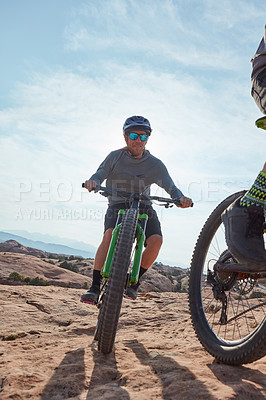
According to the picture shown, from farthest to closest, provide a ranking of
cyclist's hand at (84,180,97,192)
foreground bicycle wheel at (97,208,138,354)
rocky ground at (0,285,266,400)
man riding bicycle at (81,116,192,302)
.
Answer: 1. man riding bicycle at (81,116,192,302)
2. cyclist's hand at (84,180,97,192)
3. foreground bicycle wheel at (97,208,138,354)
4. rocky ground at (0,285,266,400)

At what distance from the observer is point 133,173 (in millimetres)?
4926

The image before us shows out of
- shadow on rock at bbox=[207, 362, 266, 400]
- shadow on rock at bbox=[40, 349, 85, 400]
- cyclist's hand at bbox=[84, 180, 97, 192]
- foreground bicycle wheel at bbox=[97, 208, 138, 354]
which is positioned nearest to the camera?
shadow on rock at bbox=[207, 362, 266, 400]

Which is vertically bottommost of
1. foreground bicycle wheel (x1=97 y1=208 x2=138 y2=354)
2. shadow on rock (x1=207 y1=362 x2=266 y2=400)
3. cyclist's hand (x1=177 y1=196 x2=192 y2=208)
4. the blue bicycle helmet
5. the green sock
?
shadow on rock (x1=207 y1=362 x2=266 y2=400)

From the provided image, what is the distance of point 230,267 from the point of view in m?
2.77

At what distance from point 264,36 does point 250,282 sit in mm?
2089

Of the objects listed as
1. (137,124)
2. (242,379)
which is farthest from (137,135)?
(242,379)

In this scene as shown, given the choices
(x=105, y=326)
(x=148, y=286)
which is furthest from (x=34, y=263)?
(x=105, y=326)

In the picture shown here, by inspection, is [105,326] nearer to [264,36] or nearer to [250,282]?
[250,282]

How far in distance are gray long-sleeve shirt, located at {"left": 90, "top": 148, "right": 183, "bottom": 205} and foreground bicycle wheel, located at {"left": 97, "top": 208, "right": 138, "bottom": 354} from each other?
1.60 m

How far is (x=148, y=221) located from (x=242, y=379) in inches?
101

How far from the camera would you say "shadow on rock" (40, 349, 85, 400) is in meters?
2.20

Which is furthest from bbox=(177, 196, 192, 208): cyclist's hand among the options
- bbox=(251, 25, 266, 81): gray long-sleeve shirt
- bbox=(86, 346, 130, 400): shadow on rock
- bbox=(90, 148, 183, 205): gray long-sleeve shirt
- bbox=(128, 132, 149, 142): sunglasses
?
bbox=(251, 25, 266, 81): gray long-sleeve shirt

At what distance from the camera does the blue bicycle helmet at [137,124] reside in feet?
15.9

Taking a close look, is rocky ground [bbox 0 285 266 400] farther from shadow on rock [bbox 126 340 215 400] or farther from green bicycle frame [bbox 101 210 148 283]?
green bicycle frame [bbox 101 210 148 283]
